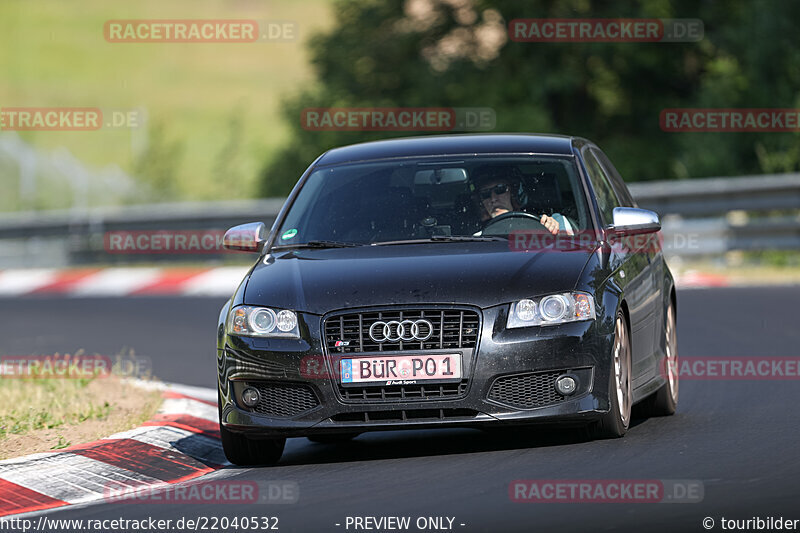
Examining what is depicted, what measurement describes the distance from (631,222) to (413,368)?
5.48ft

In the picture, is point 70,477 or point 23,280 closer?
point 70,477

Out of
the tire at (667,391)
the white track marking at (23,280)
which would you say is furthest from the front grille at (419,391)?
the white track marking at (23,280)

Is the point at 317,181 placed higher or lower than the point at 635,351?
higher

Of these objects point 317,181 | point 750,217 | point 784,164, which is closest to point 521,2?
point 784,164

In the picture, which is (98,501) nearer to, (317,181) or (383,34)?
(317,181)

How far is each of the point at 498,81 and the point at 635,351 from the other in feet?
108

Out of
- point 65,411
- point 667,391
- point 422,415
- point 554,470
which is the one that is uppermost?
point 422,415

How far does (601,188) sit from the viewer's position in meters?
9.76

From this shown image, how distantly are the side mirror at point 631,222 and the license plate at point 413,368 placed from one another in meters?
1.47

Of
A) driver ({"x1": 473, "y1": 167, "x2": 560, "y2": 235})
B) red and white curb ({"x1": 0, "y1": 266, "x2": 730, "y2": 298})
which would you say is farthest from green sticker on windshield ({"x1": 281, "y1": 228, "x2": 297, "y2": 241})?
red and white curb ({"x1": 0, "y1": 266, "x2": 730, "y2": 298})

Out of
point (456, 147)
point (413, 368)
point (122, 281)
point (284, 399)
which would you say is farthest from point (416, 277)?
point (122, 281)

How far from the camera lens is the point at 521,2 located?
4028 centimetres

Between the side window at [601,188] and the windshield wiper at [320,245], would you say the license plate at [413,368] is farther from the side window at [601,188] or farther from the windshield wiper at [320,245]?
the side window at [601,188]

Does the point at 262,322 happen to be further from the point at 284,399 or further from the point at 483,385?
the point at 483,385
